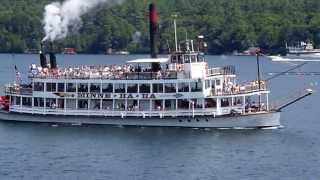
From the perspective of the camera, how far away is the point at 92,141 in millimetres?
87125

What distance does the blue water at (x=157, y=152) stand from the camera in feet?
242

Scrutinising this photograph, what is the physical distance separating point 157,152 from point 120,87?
1462 centimetres

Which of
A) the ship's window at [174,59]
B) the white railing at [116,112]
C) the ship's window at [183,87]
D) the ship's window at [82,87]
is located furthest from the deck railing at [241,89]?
the ship's window at [82,87]

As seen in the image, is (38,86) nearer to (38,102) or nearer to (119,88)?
(38,102)

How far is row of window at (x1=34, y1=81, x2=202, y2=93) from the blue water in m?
3.16

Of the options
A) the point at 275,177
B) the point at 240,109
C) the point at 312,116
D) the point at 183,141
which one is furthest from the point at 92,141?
the point at 312,116

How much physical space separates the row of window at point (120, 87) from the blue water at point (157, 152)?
3.16 meters

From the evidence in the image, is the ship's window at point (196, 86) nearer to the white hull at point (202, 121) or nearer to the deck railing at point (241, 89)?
the deck railing at point (241, 89)

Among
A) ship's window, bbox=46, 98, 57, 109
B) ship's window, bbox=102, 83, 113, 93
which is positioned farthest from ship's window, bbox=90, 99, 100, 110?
ship's window, bbox=46, 98, 57, 109

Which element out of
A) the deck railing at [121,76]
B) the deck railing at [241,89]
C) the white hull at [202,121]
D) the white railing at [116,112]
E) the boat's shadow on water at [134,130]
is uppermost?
the deck railing at [121,76]

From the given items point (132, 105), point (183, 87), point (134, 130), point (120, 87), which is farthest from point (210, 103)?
point (120, 87)

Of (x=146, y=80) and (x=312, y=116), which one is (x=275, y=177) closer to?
(x=146, y=80)

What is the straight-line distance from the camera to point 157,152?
269 feet

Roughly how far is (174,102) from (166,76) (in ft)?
7.15
